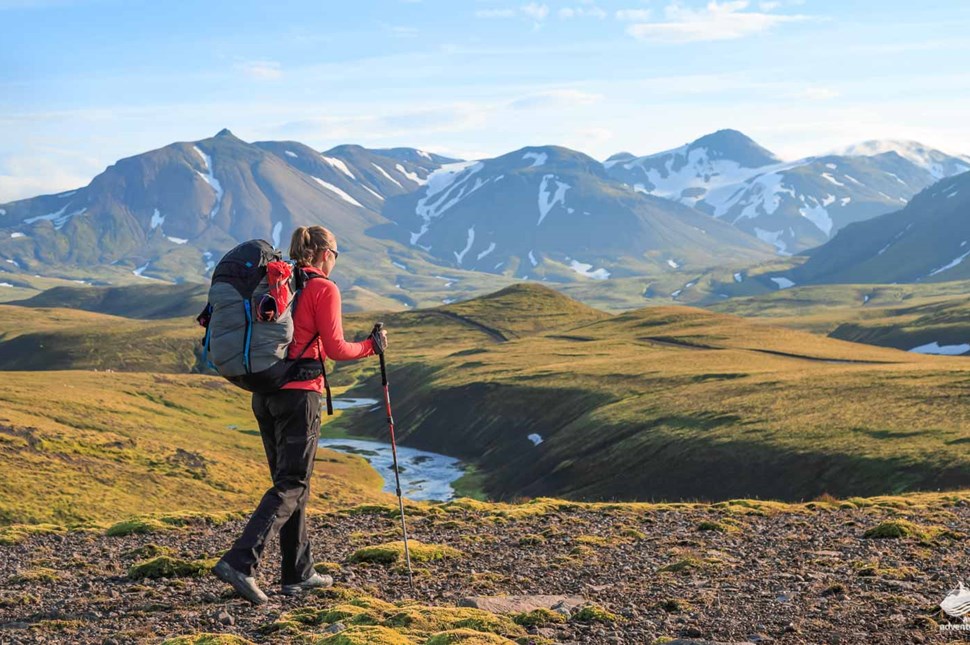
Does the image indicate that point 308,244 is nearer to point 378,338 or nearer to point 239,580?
point 378,338

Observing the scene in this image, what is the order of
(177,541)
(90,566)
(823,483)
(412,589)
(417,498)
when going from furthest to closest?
(417,498) < (823,483) < (177,541) < (90,566) < (412,589)

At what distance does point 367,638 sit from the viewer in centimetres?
1347

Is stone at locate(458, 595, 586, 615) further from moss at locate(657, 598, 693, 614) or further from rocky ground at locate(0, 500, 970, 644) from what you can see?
moss at locate(657, 598, 693, 614)

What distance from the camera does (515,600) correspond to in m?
17.2

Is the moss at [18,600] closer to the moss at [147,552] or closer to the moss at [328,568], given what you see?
the moss at [147,552]

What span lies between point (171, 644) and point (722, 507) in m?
22.6

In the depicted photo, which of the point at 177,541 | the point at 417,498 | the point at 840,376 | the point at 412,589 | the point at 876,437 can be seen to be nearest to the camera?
the point at 412,589

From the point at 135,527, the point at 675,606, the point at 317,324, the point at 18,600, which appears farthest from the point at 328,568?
the point at 135,527

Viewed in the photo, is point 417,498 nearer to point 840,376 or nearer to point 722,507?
point 840,376

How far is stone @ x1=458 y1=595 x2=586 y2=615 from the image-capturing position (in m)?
16.5

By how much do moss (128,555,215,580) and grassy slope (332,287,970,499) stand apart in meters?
56.8

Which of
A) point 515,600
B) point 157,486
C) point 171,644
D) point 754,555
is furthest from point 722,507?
point 157,486

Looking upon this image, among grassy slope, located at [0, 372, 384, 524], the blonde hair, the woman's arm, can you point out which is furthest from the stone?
grassy slope, located at [0, 372, 384, 524]

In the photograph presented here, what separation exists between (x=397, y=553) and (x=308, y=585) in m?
3.51
